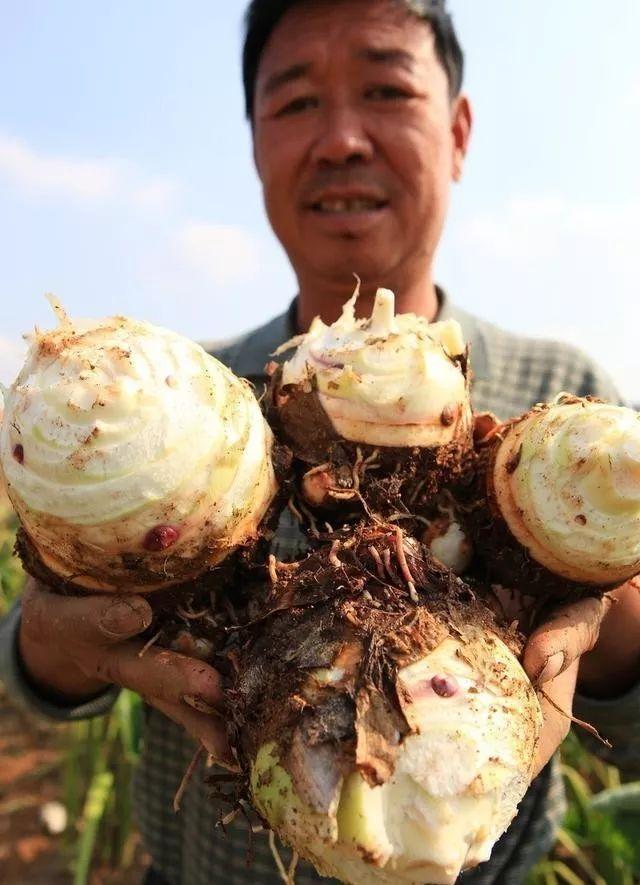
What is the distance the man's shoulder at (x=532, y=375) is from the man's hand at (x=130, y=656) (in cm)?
117

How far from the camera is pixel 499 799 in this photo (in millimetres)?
736

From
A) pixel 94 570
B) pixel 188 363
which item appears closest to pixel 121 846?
pixel 94 570

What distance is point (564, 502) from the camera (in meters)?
0.92

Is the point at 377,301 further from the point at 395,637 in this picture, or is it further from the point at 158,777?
the point at 158,777

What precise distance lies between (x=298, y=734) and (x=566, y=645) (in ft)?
1.29

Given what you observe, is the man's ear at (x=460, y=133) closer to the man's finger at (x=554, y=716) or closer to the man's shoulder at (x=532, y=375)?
the man's shoulder at (x=532, y=375)

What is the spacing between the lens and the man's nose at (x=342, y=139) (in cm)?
169

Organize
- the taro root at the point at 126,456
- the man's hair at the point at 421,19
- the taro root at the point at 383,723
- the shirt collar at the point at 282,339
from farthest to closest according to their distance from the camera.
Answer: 1. the shirt collar at the point at 282,339
2. the man's hair at the point at 421,19
3. the taro root at the point at 126,456
4. the taro root at the point at 383,723

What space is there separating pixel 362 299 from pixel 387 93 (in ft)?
1.69

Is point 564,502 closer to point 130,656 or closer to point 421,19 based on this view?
point 130,656

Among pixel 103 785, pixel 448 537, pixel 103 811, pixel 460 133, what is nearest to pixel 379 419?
pixel 448 537

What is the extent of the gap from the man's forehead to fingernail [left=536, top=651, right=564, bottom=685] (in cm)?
147

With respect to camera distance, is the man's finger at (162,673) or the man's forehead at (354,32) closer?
the man's finger at (162,673)

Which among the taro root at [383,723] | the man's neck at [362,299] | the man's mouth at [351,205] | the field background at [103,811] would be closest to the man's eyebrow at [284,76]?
the man's mouth at [351,205]
